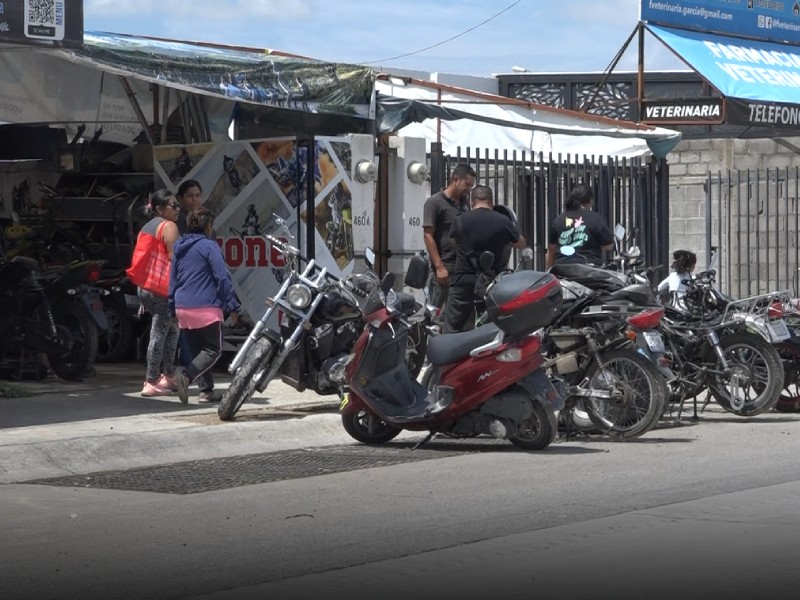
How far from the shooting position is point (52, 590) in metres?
6.37

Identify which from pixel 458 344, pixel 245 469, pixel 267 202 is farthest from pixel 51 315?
pixel 458 344

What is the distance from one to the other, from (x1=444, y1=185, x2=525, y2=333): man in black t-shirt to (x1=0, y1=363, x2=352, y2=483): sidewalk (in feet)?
4.37

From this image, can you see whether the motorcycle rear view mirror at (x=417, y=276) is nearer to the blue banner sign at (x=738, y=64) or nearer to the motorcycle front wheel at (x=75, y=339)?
the motorcycle front wheel at (x=75, y=339)

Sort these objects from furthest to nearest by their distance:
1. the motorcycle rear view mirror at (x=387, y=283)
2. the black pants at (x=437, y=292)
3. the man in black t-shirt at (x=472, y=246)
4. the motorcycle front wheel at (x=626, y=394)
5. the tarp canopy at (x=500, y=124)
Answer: the tarp canopy at (x=500, y=124), the black pants at (x=437, y=292), the man in black t-shirt at (x=472, y=246), the motorcycle front wheel at (x=626, y=394), the motorcycle rear view mirror at (x=387, y=283)

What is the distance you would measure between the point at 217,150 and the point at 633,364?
591 centimetres

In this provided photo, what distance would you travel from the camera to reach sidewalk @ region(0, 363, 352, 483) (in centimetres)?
1015

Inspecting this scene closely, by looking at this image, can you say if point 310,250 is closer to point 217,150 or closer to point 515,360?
point 217,150

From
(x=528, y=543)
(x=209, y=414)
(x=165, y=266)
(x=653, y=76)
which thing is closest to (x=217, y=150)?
(x=165, y=266)

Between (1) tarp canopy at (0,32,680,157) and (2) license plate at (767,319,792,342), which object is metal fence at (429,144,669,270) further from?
(2) license plate at (767,319,792,342)

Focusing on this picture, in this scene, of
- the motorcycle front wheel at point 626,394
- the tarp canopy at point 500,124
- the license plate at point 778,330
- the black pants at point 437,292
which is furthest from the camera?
the tarp canopy at point 500,124

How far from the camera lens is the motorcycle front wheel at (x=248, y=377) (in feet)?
37.7

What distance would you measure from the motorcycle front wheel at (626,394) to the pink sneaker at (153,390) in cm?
391

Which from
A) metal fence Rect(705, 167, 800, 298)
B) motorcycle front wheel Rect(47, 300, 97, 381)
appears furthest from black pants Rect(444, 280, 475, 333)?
metal fence Rect(705, 167, 800, 298)

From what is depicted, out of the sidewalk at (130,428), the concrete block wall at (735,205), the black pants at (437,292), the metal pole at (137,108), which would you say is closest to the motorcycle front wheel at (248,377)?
the sidewalk at (130,428)
